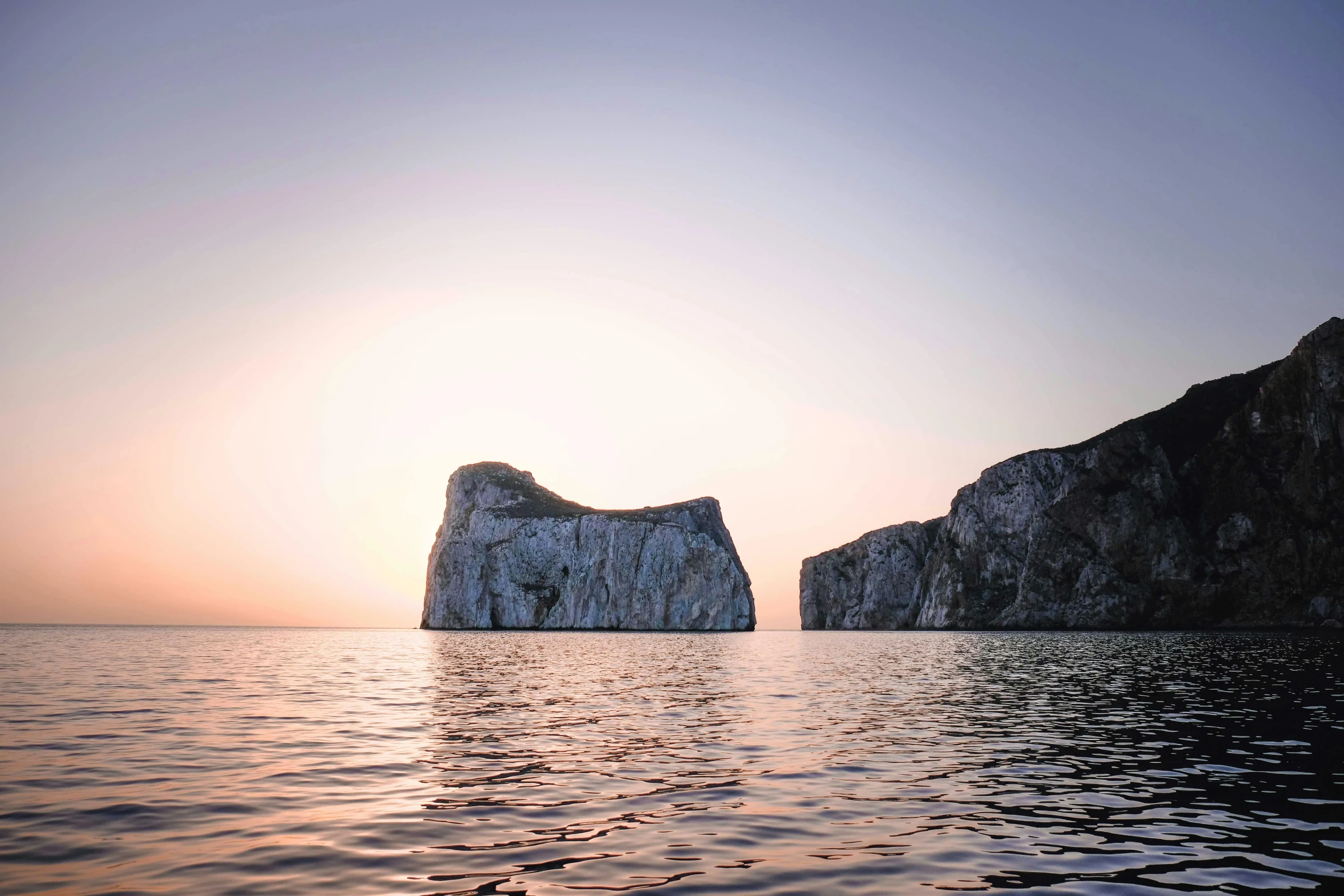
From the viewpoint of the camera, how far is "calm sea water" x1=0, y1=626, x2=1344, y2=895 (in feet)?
36.4

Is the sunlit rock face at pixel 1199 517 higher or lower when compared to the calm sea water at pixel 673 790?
higher

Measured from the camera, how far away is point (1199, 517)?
169 meters

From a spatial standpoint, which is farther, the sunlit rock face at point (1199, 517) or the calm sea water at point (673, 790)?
the sunlit rock face at point (1199, 517)

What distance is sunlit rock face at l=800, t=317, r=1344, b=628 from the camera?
484 feet

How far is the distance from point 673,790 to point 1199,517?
594 ft

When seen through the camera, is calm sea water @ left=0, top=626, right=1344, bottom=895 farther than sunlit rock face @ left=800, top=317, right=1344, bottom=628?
No

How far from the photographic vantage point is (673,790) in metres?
16.5

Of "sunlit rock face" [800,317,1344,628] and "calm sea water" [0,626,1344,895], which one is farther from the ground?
"sunlit rock face" [800,317,1344,628]

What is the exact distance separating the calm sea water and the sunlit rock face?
13326 centimetres

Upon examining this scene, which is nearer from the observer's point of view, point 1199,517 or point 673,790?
point 673,790

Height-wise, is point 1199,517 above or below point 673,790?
above

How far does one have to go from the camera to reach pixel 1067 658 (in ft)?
211

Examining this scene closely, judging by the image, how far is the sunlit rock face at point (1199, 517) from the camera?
484ft

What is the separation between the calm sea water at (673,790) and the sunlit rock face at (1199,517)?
437ft
